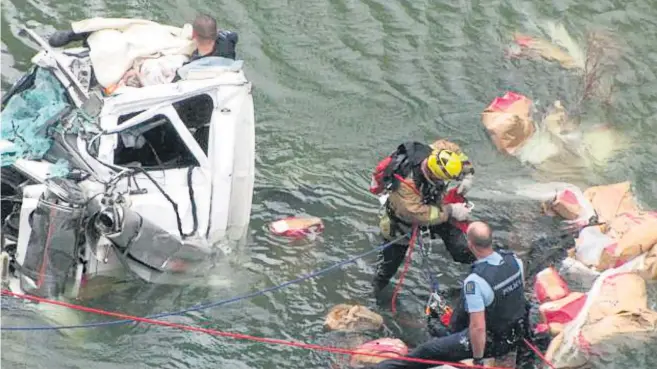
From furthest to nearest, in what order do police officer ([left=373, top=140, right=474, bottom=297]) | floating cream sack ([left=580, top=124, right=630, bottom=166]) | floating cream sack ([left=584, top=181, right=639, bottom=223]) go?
floating cream sack ([left=580, top=124, right=630, bottom=166]), floating cream sack ([left=584, top=181, right=639, bottom=223]), police officer ([left=373, top=140, right=474, bottom=297])

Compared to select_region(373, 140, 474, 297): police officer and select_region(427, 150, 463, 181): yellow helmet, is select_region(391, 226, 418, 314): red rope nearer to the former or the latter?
select_region(373, 140, 474, 297): police officer

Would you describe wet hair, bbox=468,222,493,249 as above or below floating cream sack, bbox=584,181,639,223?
above

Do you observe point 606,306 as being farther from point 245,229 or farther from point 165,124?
point 165,124

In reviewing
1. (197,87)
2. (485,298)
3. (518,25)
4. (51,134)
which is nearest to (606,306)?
(485,298)

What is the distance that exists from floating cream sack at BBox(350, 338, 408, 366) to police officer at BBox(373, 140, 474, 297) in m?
1.03

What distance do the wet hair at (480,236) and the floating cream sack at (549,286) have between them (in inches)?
76.7

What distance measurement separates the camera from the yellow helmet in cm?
796

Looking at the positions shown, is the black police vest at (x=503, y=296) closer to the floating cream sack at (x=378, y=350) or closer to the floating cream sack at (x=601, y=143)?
the floating cream sack at (x=378, y=350)

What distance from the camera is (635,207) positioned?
991 centimetres

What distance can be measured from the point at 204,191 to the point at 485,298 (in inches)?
118

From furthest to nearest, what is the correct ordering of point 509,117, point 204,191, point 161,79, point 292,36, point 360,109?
point 292,36, point 360,109, point 509,117, point 161,79, point 204,191

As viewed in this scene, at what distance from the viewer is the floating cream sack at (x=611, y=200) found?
9797 mm

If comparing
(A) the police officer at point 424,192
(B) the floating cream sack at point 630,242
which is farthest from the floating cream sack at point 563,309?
(A) the police officer at point 424,192

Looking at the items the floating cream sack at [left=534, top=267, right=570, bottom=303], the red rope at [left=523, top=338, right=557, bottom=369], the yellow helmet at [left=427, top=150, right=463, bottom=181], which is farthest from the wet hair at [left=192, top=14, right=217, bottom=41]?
the red rope at [left=523, top=338, right=557, bottom=369]
